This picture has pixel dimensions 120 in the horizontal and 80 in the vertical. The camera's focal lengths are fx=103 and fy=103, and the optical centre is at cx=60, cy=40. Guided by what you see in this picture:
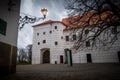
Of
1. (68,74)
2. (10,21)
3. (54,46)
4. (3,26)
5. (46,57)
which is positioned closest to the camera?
(3,26)

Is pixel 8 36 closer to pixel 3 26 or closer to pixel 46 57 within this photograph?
pixel 3 26

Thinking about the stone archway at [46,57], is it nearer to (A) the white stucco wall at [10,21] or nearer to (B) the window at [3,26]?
(A) the white stucco wall at [10,21]

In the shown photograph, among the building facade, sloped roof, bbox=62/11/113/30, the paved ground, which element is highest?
sloped roof, bbox=62/11/113/30

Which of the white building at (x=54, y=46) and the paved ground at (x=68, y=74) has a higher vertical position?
the white building at (x=54, y=46)

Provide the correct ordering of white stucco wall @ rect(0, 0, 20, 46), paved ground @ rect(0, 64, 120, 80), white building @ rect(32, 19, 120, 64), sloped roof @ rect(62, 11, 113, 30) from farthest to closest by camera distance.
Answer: white building @ rect(32, 19, 120, 64), sloped roof @ rect(62, 11, 113, 30), white stucco wall @ rect(0, 0, 20, 46), paved ground @ rect(0, 64, 120, 80)

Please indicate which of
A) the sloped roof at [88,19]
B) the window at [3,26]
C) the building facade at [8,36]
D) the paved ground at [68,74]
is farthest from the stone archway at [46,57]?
the window at [3,26]

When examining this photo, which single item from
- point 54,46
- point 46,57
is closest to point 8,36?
point 54,46

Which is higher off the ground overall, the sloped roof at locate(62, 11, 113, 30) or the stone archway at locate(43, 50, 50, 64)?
the sloped roof at locate(62, 11, 113, 30)

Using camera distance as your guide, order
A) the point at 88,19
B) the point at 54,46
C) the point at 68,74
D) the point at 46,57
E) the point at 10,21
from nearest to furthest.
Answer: the point at 68,74 < the point at 10,21 < the point at 88,19 < the point at 54,46 < the point at 46,57

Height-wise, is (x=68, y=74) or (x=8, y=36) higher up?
(x=8, y=36)

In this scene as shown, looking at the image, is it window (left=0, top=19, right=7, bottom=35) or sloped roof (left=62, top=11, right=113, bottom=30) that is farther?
sloped roof (left=62, top=11, right=113, bottom=30)

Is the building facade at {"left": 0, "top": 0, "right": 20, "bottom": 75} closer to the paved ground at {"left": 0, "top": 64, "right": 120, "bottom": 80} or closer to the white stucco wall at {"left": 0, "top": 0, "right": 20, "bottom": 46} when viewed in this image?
the white stucco wall at {"left": 0, "top": 0, "right": 20, "bottom": 46}

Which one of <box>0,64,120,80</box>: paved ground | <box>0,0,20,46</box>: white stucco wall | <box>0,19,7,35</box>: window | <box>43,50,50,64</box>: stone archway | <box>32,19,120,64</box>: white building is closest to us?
<box>0,64,120,80</box>: paved ground

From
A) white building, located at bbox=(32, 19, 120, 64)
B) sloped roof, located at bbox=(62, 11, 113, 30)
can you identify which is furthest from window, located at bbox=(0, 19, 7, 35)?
white building, located at bbox=(32, 19, 120, 64)
